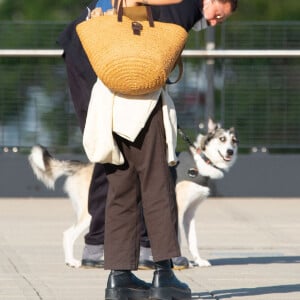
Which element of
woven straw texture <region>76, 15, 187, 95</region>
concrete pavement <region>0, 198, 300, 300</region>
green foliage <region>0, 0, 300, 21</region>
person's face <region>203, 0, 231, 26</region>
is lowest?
concrete pavement <region>0, 198, 300, 300</region>

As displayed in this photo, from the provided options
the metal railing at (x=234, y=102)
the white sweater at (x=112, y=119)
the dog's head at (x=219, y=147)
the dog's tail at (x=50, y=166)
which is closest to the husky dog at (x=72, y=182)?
the dog's tail at (x=50, y=166)

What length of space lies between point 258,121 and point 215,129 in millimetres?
4614

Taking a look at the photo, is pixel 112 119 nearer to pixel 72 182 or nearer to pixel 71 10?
pixel 72 182

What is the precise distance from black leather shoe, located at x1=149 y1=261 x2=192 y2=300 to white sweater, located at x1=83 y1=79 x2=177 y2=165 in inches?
25.2

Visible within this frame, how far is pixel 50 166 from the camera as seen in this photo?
962cm

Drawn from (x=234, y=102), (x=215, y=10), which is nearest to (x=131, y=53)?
(x=215, y=10)

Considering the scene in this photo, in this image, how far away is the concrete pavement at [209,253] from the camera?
7.60 meters

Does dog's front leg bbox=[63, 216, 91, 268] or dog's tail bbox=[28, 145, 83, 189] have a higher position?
dog's tail bbox=[28, 145, 83, 189]

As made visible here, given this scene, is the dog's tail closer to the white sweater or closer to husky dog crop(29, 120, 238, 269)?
husky dog crop(29, 120, 238, 269)

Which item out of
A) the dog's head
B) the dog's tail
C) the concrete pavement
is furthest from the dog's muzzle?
the dog's tail

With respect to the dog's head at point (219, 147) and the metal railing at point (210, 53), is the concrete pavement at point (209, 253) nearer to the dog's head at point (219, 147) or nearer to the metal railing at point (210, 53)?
the dog's head at point (219, 147)

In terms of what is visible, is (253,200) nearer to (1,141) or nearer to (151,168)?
(1,141)

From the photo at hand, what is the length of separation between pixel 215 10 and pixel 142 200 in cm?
123

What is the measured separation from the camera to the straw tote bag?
20.9 feet
